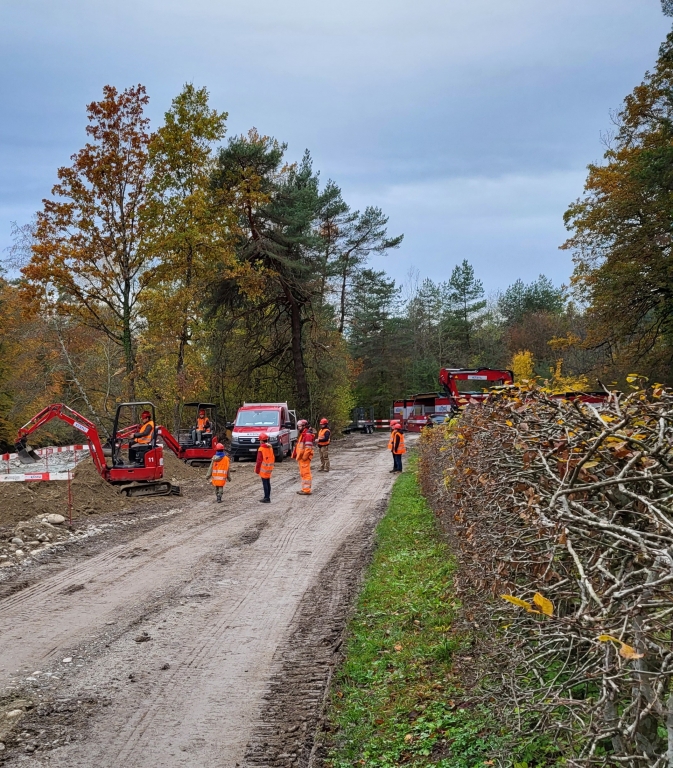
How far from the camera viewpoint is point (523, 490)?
405cm

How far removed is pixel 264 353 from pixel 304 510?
78.6 feet

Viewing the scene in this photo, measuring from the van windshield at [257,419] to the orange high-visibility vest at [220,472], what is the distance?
34.5 ft

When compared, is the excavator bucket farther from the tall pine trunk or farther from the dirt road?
the tall pine trunk

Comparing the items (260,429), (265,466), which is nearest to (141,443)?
(265,466)

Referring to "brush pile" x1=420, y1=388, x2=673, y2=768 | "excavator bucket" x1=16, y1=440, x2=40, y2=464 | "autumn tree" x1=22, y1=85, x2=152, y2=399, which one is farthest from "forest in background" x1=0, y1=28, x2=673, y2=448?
"brush pile" x1=420, y1=388, x2=673, y2=768

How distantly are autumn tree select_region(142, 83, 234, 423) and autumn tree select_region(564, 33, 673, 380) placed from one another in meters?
15.9

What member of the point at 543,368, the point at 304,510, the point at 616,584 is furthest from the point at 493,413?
the point at 543,368

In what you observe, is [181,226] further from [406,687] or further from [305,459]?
[406,687]

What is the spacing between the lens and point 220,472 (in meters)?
16.2

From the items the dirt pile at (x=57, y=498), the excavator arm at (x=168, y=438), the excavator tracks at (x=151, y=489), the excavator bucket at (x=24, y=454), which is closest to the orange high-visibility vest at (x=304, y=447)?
the excavator tracks at (x=151, y=489)

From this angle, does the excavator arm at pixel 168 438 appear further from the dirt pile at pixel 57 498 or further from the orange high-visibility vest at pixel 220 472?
the orange high-visibility vest at pixel 220 472

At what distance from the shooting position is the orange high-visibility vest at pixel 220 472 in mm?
16108

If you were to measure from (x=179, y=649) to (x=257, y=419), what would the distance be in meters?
20.9

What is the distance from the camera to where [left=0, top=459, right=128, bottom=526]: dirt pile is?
13.6 metres
